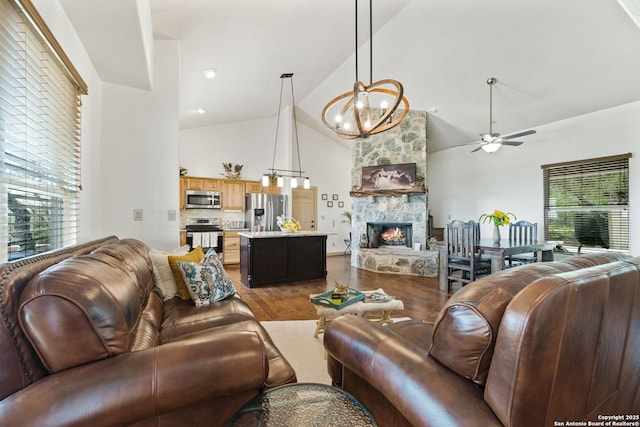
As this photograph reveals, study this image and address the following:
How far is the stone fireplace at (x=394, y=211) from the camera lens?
225 inches

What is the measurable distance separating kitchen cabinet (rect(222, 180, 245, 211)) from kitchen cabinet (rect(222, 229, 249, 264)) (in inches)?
25.4

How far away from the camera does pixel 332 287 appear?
455 cm

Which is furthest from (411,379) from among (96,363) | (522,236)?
(522,236)

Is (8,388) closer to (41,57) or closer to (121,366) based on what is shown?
(121,366)

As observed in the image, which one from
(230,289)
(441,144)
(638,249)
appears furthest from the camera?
(441,144)

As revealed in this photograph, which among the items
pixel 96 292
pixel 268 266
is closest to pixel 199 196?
pixel 268 266

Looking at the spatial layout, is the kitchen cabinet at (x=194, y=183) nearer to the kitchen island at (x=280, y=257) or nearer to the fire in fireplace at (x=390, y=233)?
the kitchen island at (x=280, y=257)

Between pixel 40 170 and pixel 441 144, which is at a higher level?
pixel 441 144

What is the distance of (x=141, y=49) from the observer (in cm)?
249

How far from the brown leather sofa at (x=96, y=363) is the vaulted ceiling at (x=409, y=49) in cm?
198

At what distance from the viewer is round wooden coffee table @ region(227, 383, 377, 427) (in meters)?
0.93

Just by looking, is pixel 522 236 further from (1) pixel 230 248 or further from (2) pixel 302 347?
(1) pixel 230 248

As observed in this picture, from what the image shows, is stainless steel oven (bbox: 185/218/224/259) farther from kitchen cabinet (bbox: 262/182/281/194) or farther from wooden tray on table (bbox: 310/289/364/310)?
wooden tray on table (bbox: 310/289/364/310)

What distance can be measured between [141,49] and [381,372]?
10.1 feet
